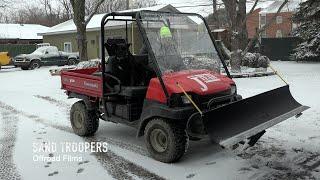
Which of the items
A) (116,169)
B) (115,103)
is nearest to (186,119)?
(116,169)

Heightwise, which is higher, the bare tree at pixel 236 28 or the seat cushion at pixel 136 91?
the bare tree at pixel 236 28

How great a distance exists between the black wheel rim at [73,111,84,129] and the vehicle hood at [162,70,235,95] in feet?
7.95

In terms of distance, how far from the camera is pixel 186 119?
5.87 m

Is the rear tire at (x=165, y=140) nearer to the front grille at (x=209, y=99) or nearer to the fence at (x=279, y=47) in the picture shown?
the front grille at (x=209, y=99)

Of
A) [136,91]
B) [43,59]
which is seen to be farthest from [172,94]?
[43,59]

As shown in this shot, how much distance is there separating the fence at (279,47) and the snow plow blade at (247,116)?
24.3 meters

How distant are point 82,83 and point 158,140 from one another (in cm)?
216

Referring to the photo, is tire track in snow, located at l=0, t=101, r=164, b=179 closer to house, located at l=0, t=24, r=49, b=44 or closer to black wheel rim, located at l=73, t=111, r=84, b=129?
black wheel rim, located at l=73, t=111, r=84, b=129

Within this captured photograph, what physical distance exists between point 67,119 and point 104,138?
213 cm

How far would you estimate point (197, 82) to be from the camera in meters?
6.13

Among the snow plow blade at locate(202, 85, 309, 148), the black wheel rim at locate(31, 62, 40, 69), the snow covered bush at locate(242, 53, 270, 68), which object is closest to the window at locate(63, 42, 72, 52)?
the black wheel rim at locate(31, 62, 40, 69)

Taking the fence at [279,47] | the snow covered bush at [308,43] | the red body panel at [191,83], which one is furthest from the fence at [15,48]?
the red body panel at [191,83]

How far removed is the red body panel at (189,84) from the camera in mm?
5984

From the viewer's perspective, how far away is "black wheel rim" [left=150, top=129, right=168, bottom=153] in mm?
6199
